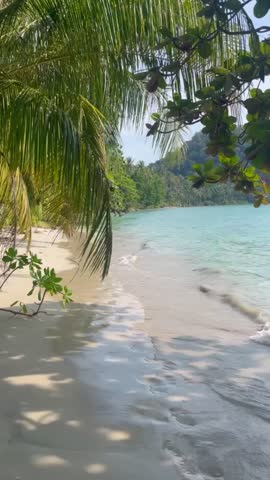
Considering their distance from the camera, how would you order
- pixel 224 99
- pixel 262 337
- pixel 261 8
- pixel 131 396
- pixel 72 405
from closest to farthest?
pixel 261 8, pixel 224 99, pixel 72 405, pixel 131 396, pixel 262 337

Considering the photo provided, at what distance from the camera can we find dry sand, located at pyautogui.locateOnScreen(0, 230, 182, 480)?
7.80ft

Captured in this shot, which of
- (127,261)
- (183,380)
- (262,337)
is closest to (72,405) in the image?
(183,380)

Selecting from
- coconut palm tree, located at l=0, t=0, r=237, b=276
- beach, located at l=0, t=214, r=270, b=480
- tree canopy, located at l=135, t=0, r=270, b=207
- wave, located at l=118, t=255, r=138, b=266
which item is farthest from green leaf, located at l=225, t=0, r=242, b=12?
wave, located at l=118, t=255, r=138, b=266

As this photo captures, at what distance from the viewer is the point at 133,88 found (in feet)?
16.6

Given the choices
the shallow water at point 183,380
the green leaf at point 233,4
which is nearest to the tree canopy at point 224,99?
the green leaf at point 233,4

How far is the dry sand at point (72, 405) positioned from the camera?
2379mm

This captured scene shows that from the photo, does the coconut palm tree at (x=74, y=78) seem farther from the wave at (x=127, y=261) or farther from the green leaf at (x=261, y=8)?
the wave at (x=127, y=261)

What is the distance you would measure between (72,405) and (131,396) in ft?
Answer: 1.45

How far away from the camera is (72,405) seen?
3.16 m

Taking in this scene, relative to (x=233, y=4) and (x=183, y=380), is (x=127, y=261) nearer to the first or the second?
(x=183, y=380)

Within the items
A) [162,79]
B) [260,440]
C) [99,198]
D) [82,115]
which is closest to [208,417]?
[260,440]

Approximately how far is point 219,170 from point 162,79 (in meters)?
0.41

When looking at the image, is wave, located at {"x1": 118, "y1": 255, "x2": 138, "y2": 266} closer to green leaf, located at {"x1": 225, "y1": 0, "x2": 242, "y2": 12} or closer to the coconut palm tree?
the coconut palm tree

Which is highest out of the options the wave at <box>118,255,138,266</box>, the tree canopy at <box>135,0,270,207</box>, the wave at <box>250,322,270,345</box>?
the tree canopy at <box>135,0,270,207</box>
